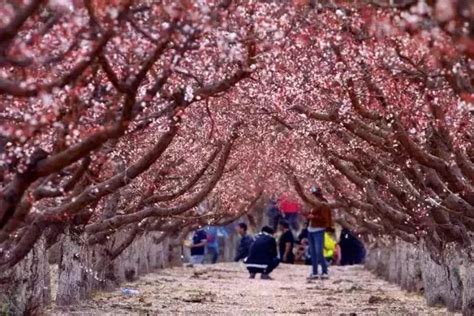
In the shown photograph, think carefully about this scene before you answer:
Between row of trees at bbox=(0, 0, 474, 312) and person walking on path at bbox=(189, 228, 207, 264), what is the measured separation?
30799 mm

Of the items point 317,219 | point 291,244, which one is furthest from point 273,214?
point 317,219

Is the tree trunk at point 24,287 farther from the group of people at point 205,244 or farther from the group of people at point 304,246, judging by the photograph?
the group of people at point 205,244

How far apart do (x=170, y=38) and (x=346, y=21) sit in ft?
12.1

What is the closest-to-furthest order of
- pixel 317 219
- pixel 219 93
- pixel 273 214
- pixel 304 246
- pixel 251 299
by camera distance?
pixel 219 93
pixel 251 299
pixel 317 219
pixel 304 246
pixel 273 214

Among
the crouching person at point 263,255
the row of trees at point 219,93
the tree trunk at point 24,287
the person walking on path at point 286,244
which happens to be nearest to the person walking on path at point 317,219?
the crouching person at point 263,255

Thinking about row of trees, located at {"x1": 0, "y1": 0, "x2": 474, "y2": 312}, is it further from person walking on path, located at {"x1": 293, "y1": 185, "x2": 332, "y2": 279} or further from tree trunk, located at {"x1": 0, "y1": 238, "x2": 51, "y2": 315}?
person walking on path, located at {"x1": 293, "y1": 185, "x2": 332, "y2": 279}

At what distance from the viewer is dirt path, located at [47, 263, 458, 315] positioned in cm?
2327

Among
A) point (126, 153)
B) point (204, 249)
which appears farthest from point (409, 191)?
point (204, 249)

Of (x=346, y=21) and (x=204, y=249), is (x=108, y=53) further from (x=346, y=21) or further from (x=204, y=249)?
(x=204, y=249)

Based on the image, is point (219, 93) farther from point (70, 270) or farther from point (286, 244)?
point (286, 244)

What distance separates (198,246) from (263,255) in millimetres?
16019

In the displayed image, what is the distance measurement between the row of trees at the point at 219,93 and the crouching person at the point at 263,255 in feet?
48.5

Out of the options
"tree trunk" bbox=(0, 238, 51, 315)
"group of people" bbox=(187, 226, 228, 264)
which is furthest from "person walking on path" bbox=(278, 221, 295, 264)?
"tree trunk" bbox=(0, 238, 51, 315)

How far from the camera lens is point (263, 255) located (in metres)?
41.2
